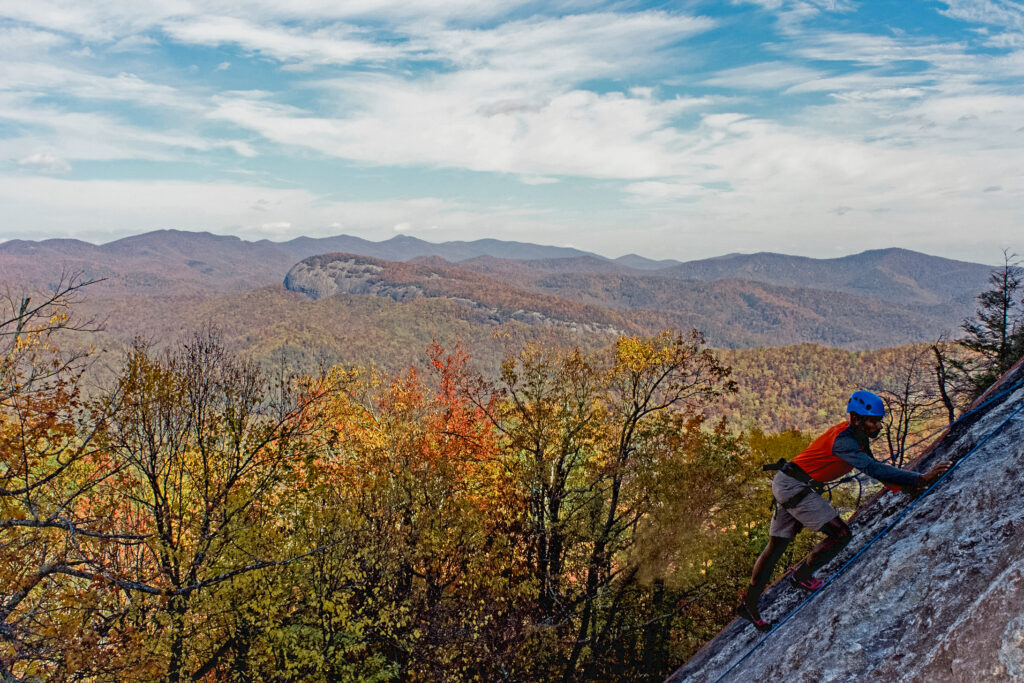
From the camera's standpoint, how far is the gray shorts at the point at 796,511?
788cm

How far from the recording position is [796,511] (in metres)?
8.02

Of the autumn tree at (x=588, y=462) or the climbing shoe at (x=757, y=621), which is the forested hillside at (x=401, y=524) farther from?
the climbing shoe at (x=757, y=621)

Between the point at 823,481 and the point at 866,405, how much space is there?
119cm

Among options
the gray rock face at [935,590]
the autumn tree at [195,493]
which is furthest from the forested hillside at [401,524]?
the gray rock face at [935,590]

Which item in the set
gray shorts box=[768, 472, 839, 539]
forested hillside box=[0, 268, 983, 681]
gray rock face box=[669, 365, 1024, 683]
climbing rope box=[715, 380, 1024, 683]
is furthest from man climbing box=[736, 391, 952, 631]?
forested hillside box=[0, 268, 983, 681]

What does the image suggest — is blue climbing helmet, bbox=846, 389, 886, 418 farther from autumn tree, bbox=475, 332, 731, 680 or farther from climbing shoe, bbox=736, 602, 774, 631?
autumn tree, bbox=475, 332, 731, 680

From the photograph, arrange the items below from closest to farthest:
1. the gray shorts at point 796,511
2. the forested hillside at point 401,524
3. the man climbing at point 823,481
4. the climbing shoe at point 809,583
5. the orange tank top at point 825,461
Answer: the man climbing at point 823,481 → the orange tank top at point 825,461 → the gray shorts at point 796,511 → the climbing shoe at point 809,583 → the forested hillside at point 401,524

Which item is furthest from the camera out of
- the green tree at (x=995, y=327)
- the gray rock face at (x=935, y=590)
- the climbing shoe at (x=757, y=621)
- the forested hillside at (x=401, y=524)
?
the green tree at (x=995, y=327)

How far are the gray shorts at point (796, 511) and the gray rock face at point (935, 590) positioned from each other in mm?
694

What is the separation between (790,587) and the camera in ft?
30.3

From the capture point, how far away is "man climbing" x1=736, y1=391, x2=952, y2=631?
730 centimetres

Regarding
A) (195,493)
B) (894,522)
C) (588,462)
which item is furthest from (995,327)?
(195,493)

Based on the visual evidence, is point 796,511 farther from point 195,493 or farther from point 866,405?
point 195,493

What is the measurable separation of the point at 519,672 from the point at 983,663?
17343 mm
